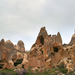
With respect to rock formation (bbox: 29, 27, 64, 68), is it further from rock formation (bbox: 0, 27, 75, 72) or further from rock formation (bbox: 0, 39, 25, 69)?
rock formation (bbox: 0, 39, 25, 69)

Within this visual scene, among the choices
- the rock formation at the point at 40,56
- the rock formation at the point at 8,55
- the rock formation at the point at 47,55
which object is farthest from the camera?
the rock formation at the point at 8,55

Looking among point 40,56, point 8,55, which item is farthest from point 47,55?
point 8,55

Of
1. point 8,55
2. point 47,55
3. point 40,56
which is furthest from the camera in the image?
point 8,55

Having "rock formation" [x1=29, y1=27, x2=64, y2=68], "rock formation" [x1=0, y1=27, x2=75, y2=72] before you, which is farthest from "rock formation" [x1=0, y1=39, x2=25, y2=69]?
"rock formation" [x1=29, y1=27, x2=64, y2=68]

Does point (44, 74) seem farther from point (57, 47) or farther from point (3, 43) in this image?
point (3, 43)

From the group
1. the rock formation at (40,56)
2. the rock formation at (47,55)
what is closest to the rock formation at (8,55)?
the rock formation at (40,56)

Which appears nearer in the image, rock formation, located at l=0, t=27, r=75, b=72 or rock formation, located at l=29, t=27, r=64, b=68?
rock formation, located at l=0, t=27, r=75, b=72

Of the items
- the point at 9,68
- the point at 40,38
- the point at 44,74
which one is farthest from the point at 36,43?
the point at 44,74

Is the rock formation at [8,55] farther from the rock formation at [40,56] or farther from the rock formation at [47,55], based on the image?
the rock formation at [47,55]

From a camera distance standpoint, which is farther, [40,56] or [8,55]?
[8,55]

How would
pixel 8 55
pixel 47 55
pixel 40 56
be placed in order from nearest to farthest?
pixel 47 55
pixel 40 56
pixel 8 55

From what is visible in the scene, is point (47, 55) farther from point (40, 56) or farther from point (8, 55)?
point (8, 55)

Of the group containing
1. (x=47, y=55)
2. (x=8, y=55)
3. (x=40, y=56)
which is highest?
(x=8, y=55)

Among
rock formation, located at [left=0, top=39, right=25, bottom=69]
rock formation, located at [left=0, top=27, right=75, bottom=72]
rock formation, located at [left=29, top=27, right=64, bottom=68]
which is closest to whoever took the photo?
rock formation, located at [left=0, top=27, right=75, bottom=72]
